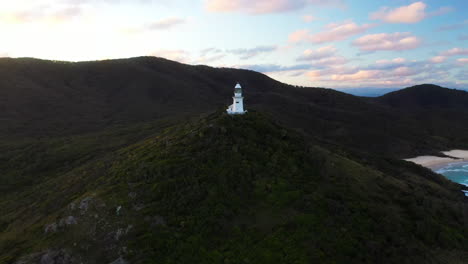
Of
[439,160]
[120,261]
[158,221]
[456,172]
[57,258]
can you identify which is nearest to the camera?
[120,261]

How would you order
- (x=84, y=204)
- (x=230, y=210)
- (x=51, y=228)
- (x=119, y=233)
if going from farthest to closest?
(x=84, y=204) < (x=230, y=210) < (x=51, y=228) < (x=119, y=233)

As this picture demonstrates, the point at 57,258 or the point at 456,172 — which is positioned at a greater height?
the point at 57,258

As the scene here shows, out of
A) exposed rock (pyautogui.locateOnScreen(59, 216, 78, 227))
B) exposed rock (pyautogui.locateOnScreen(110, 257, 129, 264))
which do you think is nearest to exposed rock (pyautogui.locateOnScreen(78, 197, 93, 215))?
exposed rock (pyautogui.locateOnScreen(59, 216, 78, 227))

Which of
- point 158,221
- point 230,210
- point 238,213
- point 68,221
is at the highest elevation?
point 230,210

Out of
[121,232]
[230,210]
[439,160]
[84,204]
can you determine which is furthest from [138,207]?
[439,160]

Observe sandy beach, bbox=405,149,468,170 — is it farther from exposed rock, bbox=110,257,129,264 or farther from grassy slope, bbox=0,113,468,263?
exposed rock, bbox=110,257,129,264

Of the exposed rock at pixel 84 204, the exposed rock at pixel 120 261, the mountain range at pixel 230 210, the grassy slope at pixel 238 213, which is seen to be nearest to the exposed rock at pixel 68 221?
the mountain range at pixel 230 210

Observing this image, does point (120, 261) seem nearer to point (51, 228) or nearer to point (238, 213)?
point (51, 228)

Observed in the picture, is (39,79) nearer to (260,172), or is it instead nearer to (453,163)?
(260,172)

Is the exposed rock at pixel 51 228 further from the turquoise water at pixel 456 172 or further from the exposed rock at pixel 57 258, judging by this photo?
the turquoise water at pixel 456 172
